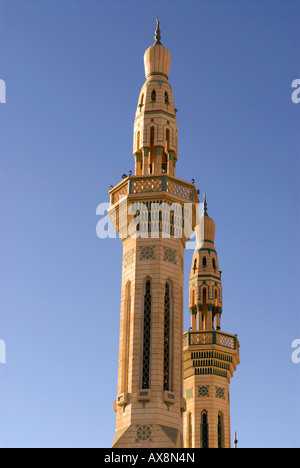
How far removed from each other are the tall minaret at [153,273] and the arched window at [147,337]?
13 millimetres

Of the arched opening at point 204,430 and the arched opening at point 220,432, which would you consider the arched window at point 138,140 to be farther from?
the arched opening at point 220,432

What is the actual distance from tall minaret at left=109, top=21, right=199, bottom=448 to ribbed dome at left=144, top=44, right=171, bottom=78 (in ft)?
0.16

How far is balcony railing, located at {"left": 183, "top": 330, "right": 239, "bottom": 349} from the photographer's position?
38.9 metres

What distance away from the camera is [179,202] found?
30250mm

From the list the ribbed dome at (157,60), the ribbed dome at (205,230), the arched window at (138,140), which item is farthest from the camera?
the ribbed dome at (205,230)

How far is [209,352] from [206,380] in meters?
1.24

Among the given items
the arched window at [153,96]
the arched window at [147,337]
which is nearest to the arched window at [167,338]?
the arched window at [147,337]

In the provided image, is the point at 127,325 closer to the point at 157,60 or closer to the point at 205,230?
the point at 157,60

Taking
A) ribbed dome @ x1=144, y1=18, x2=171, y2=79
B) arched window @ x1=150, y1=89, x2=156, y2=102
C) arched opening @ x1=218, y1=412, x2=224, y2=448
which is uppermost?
ribbed dome @ x1=144, y1=18, x2=171, y2=79

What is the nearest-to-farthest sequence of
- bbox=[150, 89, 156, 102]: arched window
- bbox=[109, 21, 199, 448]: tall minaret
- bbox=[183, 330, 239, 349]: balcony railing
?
bbox=[109, 21, 199, 448]: tall minaret, bbox=[150, 89, 156, 102]: arched window, bbox=[183, 330, 239, 349]: balcony railing

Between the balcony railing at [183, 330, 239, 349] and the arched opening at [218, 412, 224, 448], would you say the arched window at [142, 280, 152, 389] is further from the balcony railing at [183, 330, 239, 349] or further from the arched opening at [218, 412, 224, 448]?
the arched opening at [218, 412, 224, 448]

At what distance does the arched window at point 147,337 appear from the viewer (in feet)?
90.5

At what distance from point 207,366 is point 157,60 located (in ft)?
45.3

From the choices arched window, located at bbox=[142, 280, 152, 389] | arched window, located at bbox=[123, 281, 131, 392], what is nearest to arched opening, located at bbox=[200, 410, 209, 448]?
arched window, located at bbox=[123, 281, 131, 392]
